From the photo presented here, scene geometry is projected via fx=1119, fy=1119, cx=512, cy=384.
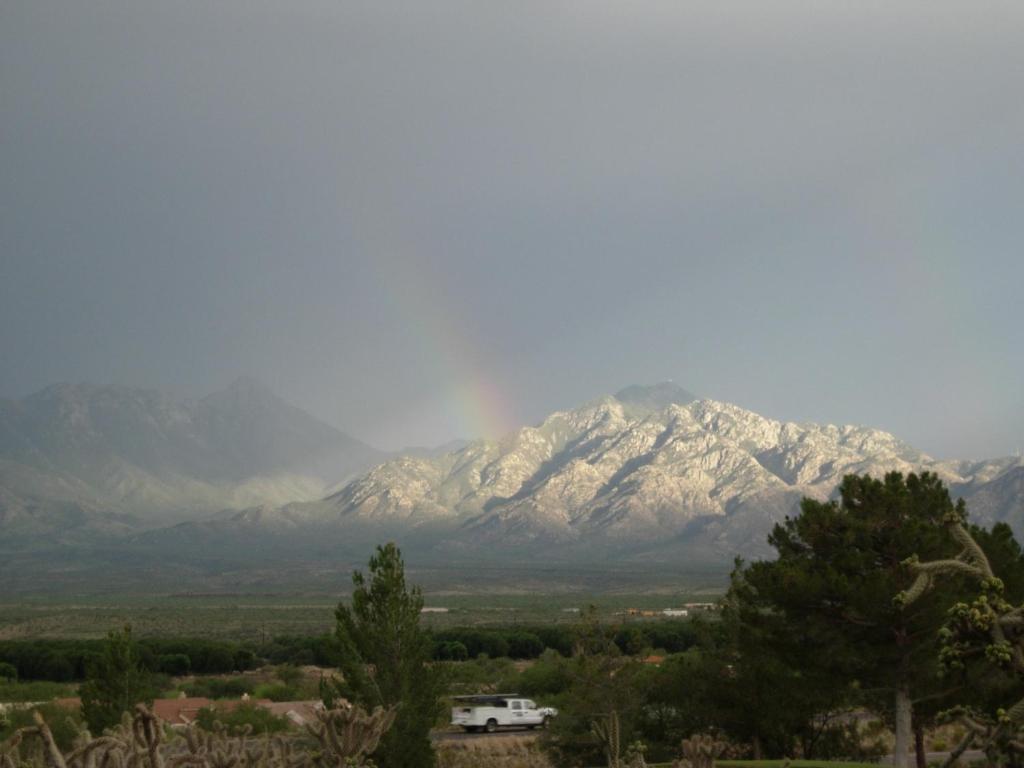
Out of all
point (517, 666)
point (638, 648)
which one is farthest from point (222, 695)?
point (638, 648)

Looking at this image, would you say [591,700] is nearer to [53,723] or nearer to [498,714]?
[498,714]

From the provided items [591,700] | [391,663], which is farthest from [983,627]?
[591,700]

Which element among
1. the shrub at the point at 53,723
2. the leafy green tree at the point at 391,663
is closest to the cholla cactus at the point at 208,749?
the leafy green tree at the point at 391,663

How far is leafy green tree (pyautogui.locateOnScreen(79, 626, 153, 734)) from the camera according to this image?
35500mm

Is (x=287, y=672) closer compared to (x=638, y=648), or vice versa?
(x=638, y=648)

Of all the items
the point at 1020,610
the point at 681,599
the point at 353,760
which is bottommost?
the point at 681,599

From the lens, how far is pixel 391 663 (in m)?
30.8

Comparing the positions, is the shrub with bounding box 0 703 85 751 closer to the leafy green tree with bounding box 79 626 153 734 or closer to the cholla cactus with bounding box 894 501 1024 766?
the leafy green tree with bounding box 79 626 153 734

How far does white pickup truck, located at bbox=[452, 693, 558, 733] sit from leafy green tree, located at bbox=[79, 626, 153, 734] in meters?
17.9

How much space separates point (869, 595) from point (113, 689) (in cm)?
2332

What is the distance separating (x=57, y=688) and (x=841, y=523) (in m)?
45.6

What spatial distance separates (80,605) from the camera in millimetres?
190625

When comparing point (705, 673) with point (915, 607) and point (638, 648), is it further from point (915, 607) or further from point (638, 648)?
point (915, 607)

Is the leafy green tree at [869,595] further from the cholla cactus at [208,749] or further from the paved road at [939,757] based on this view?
the cholla cactus at [208,749]
